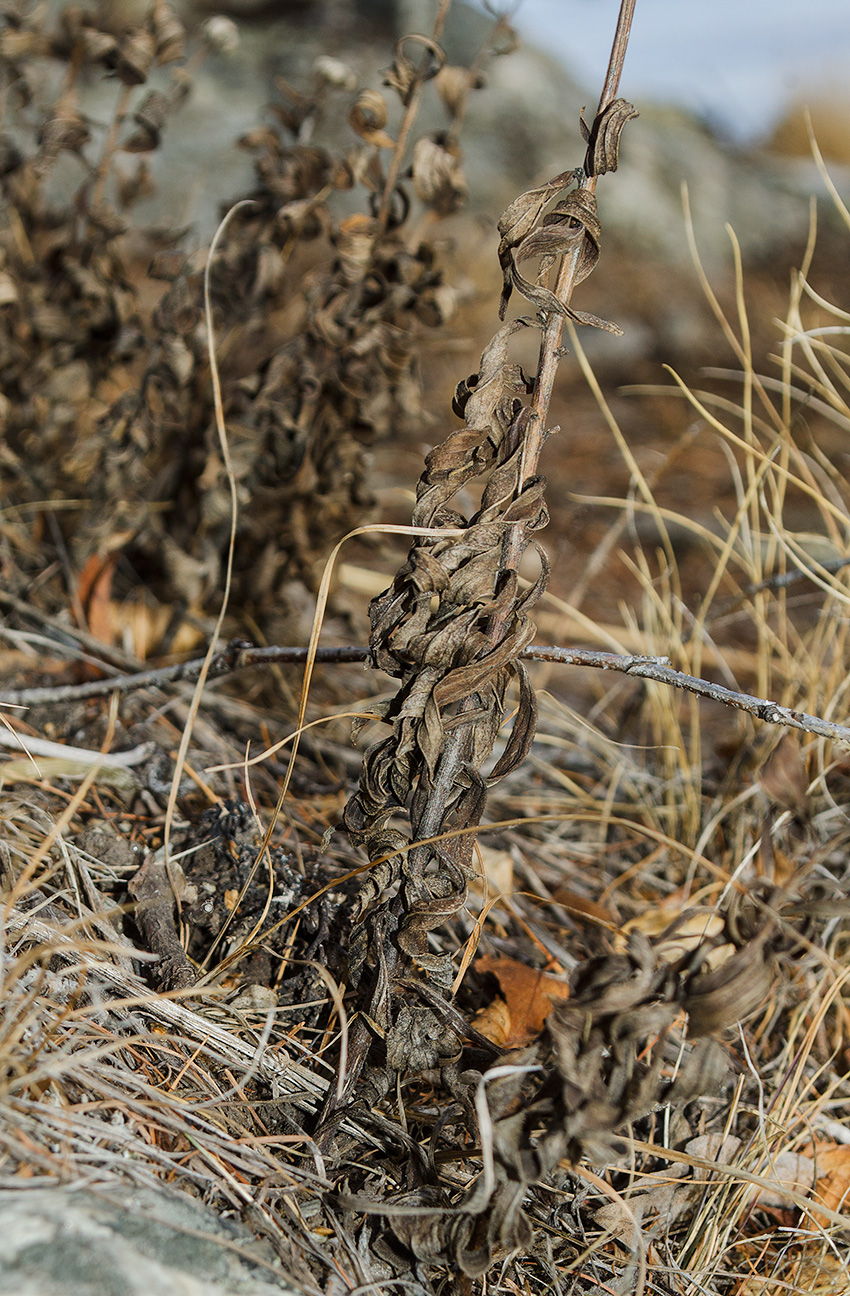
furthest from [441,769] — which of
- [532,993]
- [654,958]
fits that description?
[532,993]

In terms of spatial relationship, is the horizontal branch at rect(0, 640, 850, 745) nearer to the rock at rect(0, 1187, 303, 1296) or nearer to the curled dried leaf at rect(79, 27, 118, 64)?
the rock at rect(0, 1187, 303, 1296)

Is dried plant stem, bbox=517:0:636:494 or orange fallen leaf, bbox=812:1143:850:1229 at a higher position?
dried plant stem, bbox=517:0:636:494

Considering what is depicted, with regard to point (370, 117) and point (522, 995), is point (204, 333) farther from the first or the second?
point (522, 995)

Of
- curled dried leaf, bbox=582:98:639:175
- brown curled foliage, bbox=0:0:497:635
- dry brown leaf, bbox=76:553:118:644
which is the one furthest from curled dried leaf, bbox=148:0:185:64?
curled dried leaf, bbox=582:98:639:175

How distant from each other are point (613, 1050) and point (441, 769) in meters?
0.28

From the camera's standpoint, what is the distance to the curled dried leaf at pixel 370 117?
1183 millimetres

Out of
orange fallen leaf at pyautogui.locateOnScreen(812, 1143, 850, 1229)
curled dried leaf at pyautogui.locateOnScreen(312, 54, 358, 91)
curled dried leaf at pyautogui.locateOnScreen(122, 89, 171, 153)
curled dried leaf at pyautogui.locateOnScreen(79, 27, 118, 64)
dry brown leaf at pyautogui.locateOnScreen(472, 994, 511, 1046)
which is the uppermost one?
curled dried leaf at pyautogui.locateOnScreen(312, 54, 358, 91)

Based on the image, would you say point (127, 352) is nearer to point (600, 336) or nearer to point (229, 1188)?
point (229, 1188)

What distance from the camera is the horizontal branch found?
784mm

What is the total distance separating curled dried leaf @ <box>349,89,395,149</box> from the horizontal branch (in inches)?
28.9

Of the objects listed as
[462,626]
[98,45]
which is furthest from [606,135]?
[98,45]

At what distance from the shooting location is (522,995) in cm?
99

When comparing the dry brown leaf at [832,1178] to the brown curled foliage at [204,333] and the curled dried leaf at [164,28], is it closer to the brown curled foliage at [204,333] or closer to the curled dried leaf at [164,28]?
the brown curled foliage at [204,333]

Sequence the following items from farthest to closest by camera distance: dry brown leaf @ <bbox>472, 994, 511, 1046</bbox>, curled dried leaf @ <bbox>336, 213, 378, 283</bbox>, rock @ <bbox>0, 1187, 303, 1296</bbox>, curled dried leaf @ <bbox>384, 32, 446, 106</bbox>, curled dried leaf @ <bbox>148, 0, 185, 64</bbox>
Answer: curled dried leaf @ <bbox>148, 0, 185, 64</bbox> < curled dried leaf @ <bbox>336, 213, 378, 283</bbox> < curled dried leaf @ <bbox>384, 32, 446, 106</bbox> < dry brown leaf @ <bbox>472, 994, 511, 1046</bbox> < rock @ <bbox>0, 1187, 303, 1296</bbox>
